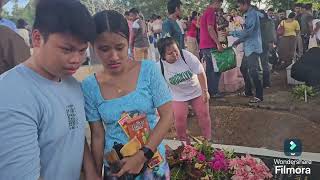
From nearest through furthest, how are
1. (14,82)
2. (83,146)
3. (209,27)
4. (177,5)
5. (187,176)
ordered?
(14,82)
(83,146)
(187,176)
(177,5)
(209,27)

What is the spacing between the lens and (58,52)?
3.51 ft

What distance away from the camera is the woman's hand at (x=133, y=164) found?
127cm

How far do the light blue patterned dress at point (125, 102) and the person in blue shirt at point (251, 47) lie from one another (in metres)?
2.22

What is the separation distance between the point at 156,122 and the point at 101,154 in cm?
22

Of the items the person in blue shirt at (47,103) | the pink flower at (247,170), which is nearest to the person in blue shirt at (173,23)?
the pink flower at (247,170)

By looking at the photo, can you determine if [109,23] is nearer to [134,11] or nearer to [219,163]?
[219,163]

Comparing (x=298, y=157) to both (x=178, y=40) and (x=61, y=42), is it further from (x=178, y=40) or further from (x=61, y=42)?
(x=61, y=42)

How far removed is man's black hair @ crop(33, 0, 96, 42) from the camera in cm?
106

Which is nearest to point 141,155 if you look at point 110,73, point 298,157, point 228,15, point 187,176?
point 110,73

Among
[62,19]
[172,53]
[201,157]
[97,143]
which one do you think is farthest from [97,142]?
[172,53]

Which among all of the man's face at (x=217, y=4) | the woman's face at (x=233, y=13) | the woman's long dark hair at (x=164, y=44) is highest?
the man's face at (x=217, y=4)

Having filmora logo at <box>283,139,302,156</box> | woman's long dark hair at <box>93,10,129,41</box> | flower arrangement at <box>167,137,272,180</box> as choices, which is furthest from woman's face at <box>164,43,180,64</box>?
woman's long dark hair at <box>93,10,129,41</box>

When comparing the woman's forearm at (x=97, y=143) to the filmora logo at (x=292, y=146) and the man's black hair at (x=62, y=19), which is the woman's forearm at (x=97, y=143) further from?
the filmora logo at (x=292, y=146)

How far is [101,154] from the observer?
1.37 m
